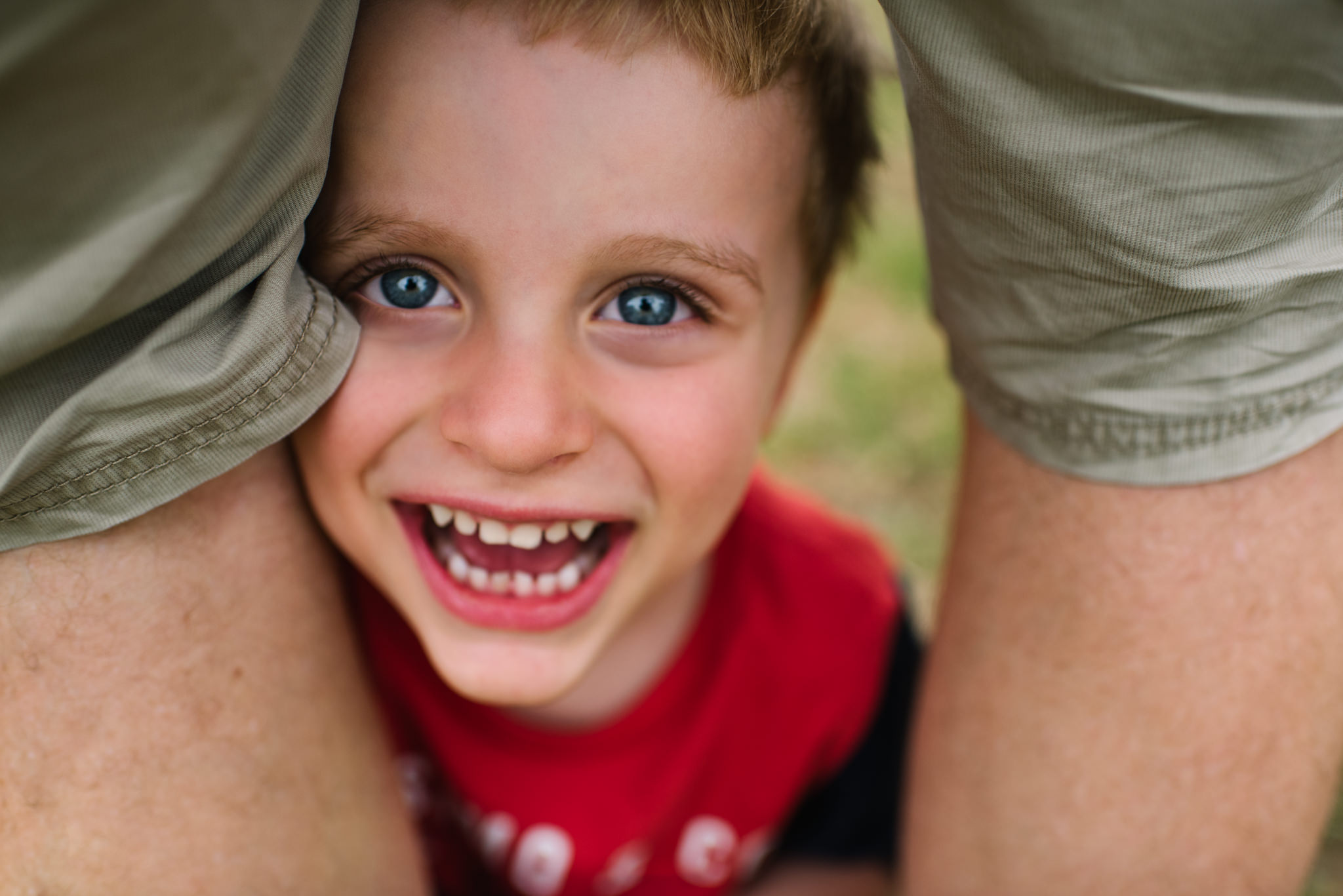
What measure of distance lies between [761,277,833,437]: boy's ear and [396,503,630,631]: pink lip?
32 cm

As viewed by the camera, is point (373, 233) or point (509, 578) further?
point (509, 578)

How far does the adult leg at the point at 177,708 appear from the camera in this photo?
43.4 inches

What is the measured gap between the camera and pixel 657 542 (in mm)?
1371

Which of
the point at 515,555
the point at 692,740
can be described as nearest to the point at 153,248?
the point at 515,555

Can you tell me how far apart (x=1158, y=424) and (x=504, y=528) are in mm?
733

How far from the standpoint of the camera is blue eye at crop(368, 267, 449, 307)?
1260 mm

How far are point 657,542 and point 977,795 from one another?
1.79 feet

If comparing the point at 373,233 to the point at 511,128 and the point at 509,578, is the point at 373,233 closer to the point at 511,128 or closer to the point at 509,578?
the point at 511,128

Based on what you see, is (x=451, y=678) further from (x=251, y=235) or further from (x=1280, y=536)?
(x=1280, y=536)

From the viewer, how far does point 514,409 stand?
45.6 inches

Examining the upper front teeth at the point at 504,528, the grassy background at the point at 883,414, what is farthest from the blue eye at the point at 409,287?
the grassy background at the point at 883,414

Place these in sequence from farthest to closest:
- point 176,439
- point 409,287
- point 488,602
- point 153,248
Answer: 1. point 488,602
2. point 409,287
3. point 176,439
4. point 153,248

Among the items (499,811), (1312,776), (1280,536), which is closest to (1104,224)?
(1280,536)

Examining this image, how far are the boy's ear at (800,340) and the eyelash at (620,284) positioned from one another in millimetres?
266
